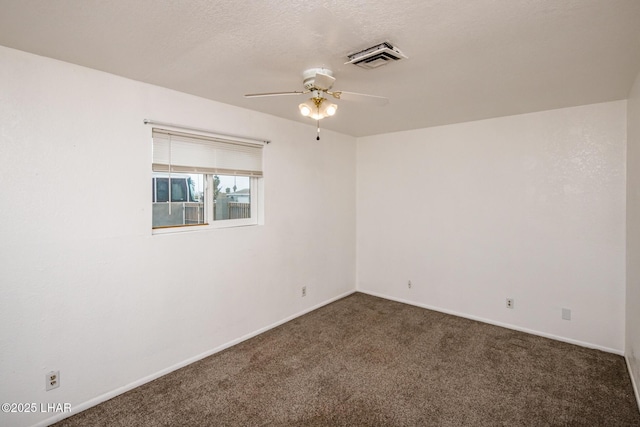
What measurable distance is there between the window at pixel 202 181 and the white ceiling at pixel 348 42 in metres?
0.49

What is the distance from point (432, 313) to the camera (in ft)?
13.4

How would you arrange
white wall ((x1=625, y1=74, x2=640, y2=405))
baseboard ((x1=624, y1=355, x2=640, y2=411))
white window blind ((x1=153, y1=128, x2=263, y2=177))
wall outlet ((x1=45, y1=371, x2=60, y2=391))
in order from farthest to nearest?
white window blind ((x1=153, y1=128, x2=263, y2=177)) → white wall ((x1=625, y1=74, x2=640, y2=405)) → baseboard ((x1=624, y1=355, x2=640, y2=411)) → wall outlet ((x1=45, y1=371, x2=60, y2=391))

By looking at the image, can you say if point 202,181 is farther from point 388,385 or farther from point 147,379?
point 388,385

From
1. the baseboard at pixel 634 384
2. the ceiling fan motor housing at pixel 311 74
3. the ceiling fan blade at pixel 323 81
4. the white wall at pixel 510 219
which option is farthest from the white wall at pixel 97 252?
the baseboard at pixel 634 384

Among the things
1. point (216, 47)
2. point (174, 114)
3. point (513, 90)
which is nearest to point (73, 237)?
point (174, 114)

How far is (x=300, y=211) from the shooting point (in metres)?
3.98

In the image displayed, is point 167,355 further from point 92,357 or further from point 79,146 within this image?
point 79,146

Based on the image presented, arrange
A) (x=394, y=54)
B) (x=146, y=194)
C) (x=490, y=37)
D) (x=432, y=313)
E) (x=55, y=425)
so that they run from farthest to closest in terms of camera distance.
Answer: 1. (x=432, y=313)
2. (x=146, y=194)
3. (x=55, y=425)
4. (x=394, y=54)
5. (x=490, y=37)

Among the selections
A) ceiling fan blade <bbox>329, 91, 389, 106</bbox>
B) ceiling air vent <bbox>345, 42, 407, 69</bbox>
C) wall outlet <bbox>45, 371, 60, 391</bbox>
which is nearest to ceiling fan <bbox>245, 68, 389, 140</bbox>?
ceiling fan blade <bbox>329, 91, 389, 106</bbox>

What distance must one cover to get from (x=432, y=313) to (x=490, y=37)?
329 cm

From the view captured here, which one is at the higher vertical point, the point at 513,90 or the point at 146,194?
the point at 513,90

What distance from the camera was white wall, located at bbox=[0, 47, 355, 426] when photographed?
79.2 inches

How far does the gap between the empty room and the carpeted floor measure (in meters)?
0.02

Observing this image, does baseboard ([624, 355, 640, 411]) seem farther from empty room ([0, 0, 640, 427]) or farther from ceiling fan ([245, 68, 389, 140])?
ceiling fan ([245, 68, 389, 140])
